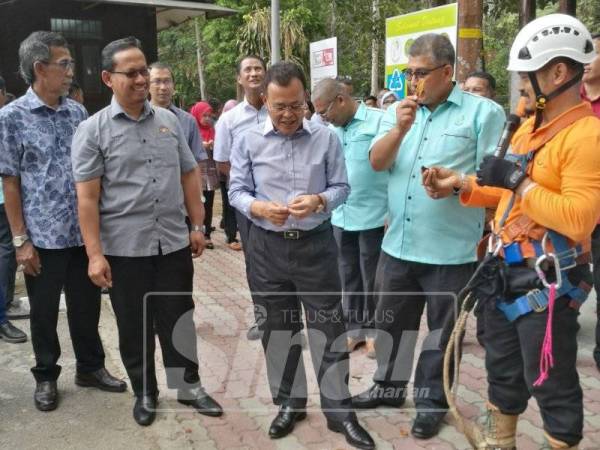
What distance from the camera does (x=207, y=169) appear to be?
794cm

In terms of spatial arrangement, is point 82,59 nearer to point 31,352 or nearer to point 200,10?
point 200,10

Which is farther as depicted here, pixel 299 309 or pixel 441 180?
pixel 299 309

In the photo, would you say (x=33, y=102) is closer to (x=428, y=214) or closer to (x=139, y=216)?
(x=139, y=216)

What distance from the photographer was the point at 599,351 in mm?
3996

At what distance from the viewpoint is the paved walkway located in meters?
3.26

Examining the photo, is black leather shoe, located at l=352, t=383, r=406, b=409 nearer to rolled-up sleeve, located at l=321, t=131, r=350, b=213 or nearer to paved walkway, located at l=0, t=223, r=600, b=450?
paved walkway, located at l=0, t=223, r=600, b=450

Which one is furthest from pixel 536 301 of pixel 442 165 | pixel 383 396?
pixel 383 396

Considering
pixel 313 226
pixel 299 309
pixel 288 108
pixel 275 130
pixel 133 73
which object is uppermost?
pixel 133 73

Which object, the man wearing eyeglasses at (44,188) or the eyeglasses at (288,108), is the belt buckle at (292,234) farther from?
the man wearing eyeglasses at (44,188)

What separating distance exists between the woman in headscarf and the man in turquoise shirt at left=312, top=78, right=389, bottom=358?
349 centimetres

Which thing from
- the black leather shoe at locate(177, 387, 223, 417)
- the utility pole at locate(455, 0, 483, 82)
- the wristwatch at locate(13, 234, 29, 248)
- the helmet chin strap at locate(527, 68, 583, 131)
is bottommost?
the black leather shoe at locate(177, 387, 223, 417)

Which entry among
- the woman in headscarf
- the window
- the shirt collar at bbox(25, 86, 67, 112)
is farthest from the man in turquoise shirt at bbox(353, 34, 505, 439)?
the window

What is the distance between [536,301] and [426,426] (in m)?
1.21

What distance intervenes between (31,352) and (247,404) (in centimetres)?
188
